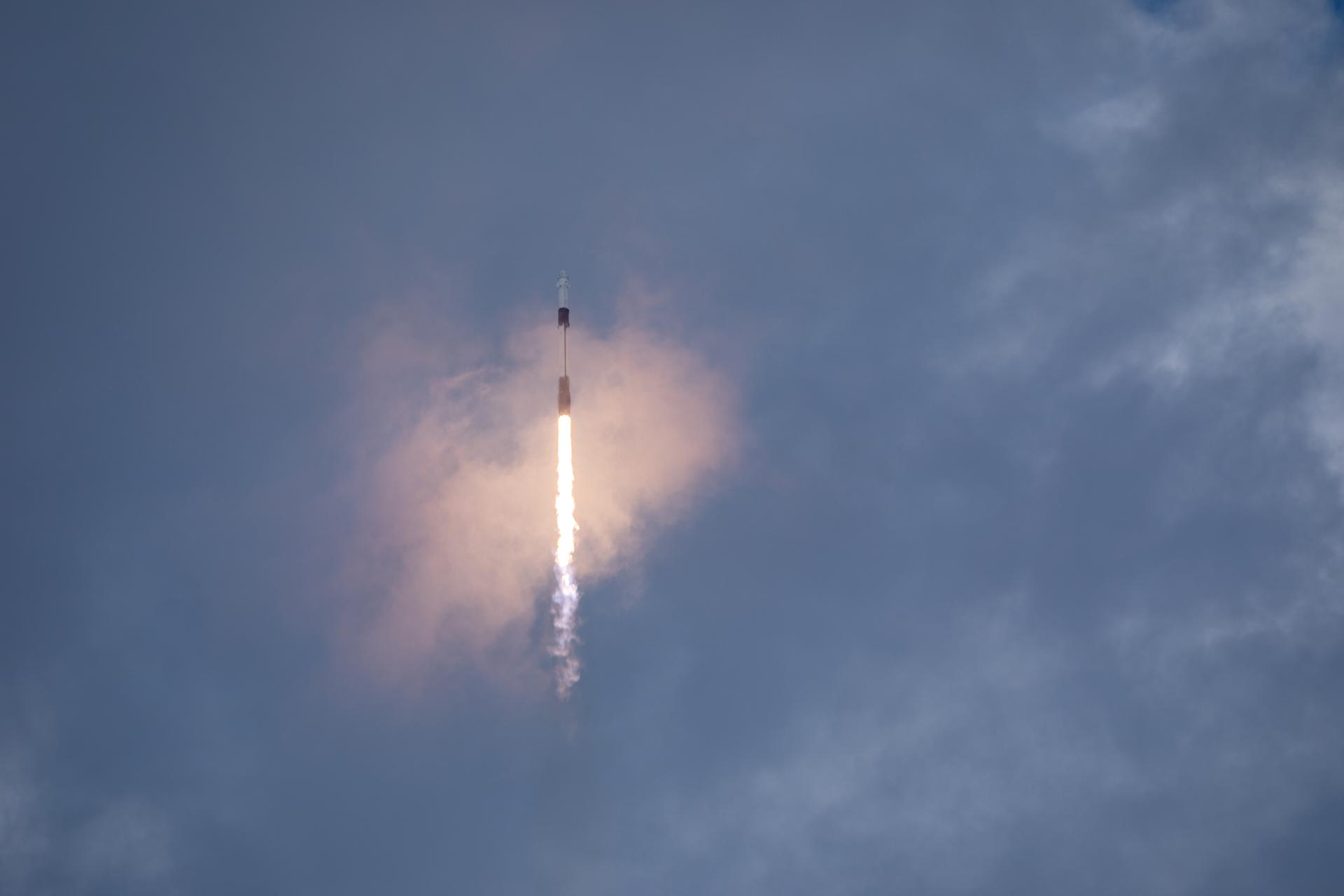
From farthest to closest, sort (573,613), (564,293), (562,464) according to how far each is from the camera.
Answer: (573,613), (562,464), (564,293)

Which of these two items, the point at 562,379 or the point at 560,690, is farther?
the point at 560,690

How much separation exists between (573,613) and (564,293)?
3777cm

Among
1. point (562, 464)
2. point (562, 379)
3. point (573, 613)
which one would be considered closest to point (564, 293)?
point (562, 379)

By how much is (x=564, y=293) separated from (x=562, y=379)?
7.80 metres

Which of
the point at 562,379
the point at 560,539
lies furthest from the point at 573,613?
the point at 562,379

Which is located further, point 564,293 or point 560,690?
point 560,690

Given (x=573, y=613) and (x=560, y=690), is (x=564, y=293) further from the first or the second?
(x=560, y=690)

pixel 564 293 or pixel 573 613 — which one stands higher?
pixel 564 293

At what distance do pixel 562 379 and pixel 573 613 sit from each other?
102 ft

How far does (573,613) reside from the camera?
166625 millimetres

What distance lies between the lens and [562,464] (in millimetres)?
156000

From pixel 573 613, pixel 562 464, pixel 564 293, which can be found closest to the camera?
pixel 564 293

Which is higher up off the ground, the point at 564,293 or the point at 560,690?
the point at 564,293

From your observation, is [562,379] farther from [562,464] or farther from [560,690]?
[560,690]
